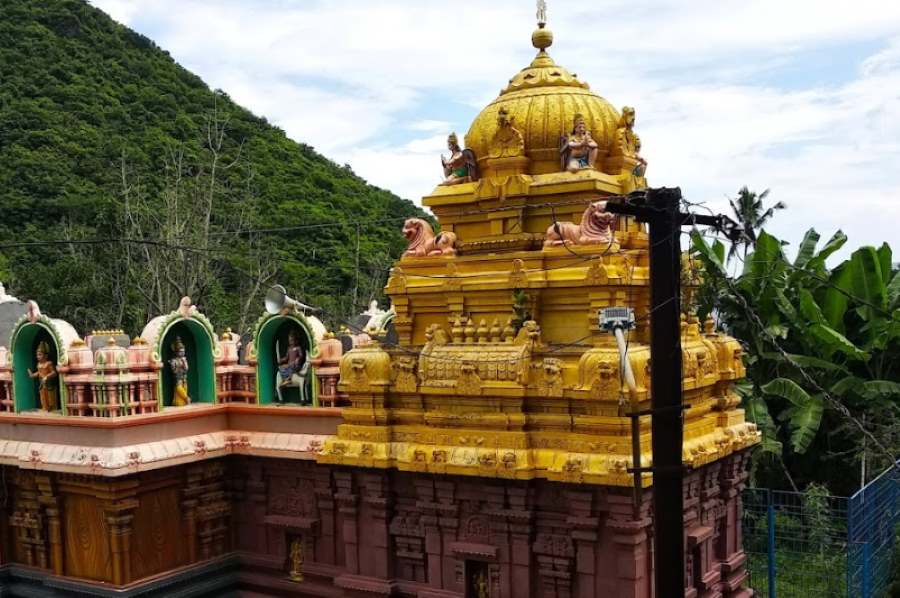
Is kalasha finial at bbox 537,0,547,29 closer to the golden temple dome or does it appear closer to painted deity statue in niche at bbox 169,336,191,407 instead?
the golden temple dome

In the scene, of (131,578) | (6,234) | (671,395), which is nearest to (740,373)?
(671,395)

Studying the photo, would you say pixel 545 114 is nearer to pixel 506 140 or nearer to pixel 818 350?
pixel 506 140

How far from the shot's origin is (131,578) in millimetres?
11086

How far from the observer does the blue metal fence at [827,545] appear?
1312 centimetres

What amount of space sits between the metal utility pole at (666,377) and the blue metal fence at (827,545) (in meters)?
7.57

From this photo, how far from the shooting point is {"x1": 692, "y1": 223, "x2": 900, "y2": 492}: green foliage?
56.2 ft

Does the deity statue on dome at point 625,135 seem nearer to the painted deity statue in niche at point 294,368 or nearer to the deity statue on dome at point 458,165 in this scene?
the deity statue on dome at point 458,165

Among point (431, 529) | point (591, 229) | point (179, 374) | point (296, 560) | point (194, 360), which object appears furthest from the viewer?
point (194, 360)

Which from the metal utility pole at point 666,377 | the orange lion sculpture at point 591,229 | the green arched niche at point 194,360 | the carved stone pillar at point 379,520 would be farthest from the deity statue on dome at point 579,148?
the green arched niche at point 194,360

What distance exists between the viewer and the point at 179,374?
12.1 m

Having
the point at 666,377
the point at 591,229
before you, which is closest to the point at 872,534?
the point at 591,229

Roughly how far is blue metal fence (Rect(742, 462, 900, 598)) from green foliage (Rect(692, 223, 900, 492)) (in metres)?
1.32

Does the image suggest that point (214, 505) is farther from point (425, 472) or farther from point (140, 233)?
point (140, 233)

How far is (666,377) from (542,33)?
6588 mm
